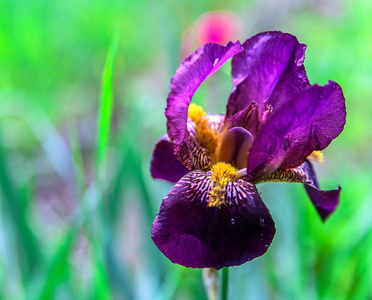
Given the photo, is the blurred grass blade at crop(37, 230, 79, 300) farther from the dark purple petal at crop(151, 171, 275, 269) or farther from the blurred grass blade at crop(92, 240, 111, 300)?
the dark purple petal at crop(151, 171, 275, 269)

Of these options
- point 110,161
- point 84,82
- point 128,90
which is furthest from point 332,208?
point 84,82

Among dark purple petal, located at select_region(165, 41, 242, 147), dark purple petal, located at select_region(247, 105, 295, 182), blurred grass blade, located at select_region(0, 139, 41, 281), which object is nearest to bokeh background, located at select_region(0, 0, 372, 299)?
blurred grass blade, located at select_region(0, 139, 41, 281)

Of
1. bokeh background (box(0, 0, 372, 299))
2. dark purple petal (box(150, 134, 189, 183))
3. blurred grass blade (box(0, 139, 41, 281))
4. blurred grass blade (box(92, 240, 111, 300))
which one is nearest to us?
dark purple petal (box(150, 134, 189, 183))

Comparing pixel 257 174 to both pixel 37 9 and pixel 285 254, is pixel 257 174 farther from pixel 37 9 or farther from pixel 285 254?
pixel 37 9

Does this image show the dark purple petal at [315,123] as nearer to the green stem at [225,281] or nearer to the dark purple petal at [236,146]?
the dark purple petal at [236,146]

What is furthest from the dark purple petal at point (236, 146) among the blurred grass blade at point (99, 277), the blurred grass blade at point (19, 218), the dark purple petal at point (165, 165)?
the blurred grass blade at point (19, 218)

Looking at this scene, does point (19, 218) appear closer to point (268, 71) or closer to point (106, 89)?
point (106, 89)
